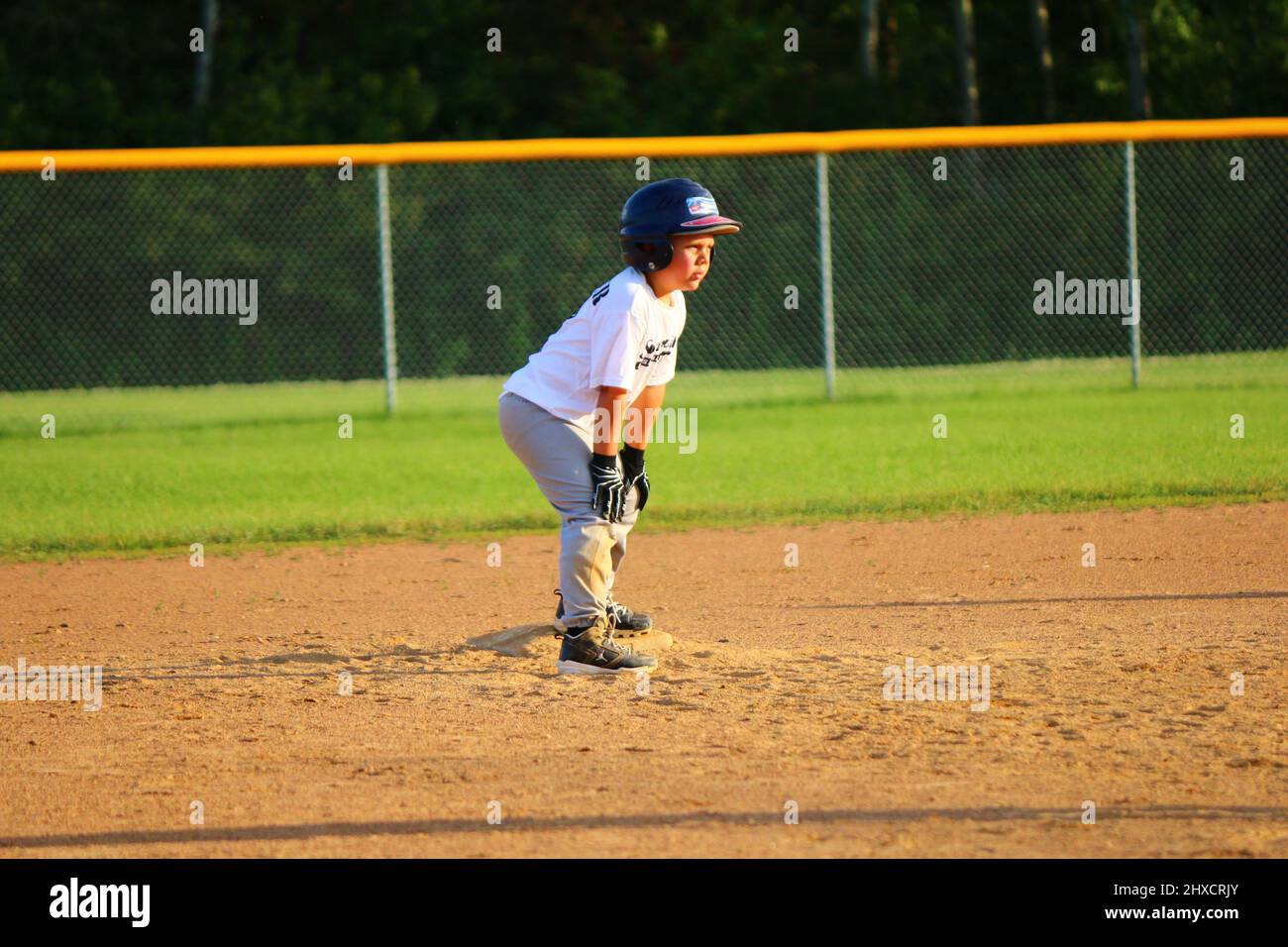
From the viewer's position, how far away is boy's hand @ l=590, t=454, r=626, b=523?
5730 millimetres

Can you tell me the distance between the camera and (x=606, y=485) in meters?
5.72

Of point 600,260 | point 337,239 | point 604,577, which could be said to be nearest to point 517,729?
point 604,577

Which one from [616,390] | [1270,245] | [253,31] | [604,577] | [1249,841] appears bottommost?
[1249,841]

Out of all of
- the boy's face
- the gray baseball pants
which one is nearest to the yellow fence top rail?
the boy's face

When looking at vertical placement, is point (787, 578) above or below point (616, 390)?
below

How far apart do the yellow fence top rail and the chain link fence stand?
3.44 m

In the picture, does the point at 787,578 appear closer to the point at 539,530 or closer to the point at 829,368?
the point at 539,530

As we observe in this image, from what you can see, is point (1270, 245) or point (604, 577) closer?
point (604, 577)

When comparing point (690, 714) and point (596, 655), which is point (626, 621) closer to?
point (596, 655)

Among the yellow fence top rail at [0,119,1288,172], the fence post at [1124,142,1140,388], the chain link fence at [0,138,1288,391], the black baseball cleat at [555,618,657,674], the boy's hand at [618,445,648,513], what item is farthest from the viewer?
the chain link fence at [0,138,1288,391]

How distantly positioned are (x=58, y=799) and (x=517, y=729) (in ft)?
4.69

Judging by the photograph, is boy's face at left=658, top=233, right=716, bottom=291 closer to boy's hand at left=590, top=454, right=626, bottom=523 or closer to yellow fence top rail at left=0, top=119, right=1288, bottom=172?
boy's hand at left=590, top=454, right=626, bottom=523

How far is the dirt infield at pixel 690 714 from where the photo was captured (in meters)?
4.14

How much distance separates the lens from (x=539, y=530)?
9.90m
